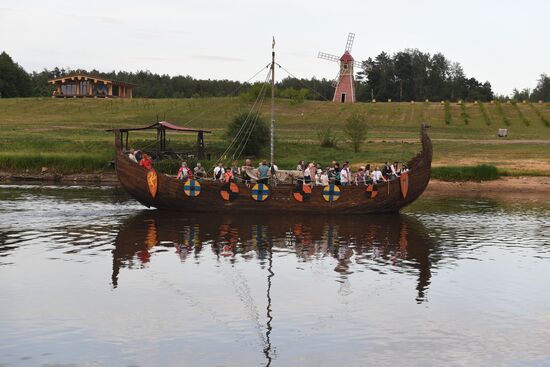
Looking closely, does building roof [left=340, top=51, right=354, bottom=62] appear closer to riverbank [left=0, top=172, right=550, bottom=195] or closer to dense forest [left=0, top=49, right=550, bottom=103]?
dense forest [left=0, top=49, right=550, bottom=103]

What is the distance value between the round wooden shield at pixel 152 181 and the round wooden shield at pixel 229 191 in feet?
10.4

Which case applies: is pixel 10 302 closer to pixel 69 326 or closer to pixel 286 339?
pixel 69 326

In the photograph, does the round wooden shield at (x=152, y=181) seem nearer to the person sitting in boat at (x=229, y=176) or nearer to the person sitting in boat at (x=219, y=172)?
the person sitting in boat at (x=219, y=172)

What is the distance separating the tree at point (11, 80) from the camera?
123 metres

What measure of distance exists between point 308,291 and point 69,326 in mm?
6593

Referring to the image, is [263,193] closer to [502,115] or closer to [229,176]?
[229,176]

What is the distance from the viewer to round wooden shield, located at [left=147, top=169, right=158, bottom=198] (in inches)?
1293

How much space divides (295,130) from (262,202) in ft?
159

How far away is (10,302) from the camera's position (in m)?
17.2

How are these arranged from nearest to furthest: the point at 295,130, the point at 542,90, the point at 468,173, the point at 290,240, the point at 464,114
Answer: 1. the point at 290,240
2. the point at 468,173
3. the point at 295,130
4. the point at 464,114
5. the point at 542,90

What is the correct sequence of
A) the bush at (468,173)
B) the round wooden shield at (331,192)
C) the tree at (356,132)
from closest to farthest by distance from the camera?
the round wooden shield at (331,192)
the bush at (468,173)
the tree at (356,132)

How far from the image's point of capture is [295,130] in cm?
8094

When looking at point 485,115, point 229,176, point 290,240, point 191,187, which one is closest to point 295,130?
point 485,115

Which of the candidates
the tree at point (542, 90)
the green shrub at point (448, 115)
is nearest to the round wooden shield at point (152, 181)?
the green shrub at point (448, 115)
